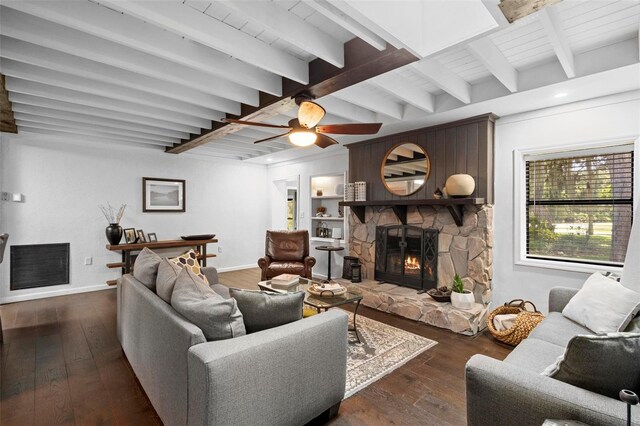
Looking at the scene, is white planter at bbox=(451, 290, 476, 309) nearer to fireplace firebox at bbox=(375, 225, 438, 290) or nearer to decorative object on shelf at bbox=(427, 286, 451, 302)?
decorative object on shelf at bbox=(427, 286, 451, 302)

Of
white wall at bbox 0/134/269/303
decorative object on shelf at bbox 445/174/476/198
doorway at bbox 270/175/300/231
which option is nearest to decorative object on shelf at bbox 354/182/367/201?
decorative object on shelf at bbox 445/174/476/198

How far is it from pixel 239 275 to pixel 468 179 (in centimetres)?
455

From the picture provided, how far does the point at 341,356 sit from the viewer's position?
1943 mm

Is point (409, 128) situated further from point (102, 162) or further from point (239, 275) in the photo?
point (102, 162)

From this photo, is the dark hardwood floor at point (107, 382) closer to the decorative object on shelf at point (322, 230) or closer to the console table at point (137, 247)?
the console table at point (137, 247)

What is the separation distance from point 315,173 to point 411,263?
2.75 meters

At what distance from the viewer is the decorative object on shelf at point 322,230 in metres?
6.03

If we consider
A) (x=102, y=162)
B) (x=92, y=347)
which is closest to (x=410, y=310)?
(x=92, y=347)

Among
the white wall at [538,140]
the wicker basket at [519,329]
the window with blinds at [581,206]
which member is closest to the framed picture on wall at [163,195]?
the white wall at [538,140]

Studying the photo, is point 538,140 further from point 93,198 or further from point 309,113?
point 93,198

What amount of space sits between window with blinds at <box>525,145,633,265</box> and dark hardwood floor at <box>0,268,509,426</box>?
1.38 m

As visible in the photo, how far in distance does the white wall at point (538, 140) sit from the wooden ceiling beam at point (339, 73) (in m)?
2.15

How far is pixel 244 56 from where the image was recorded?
2258 millimetres

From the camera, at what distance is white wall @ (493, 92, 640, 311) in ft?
9.64
